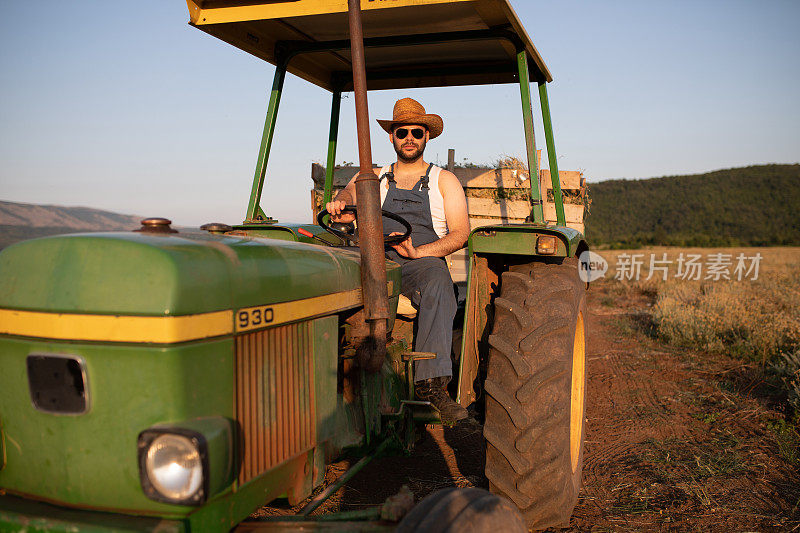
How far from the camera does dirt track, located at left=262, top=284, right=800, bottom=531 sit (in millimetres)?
3178

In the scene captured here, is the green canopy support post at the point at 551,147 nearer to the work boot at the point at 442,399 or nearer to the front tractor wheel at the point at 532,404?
the front tractor wheel at the point at 532,404

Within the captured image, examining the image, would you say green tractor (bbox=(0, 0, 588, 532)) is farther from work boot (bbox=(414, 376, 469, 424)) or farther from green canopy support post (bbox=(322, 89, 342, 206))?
green canopy support post (bbox=(322, 89, 342, 206))

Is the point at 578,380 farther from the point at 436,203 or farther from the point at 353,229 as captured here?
the point at 353,229

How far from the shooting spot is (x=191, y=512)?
1.64 m

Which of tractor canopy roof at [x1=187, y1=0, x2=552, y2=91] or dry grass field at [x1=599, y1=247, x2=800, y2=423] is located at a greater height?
tractor canopy roof at [x1=187, y1=0, x2=552, y2=91]

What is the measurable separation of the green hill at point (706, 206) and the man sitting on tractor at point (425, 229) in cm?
4628

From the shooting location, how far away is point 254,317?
6.28 feet

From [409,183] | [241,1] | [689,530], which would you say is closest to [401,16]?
[241,1]

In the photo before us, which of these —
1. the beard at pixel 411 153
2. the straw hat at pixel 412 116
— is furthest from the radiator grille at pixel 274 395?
the straw hat at pixel 412 116

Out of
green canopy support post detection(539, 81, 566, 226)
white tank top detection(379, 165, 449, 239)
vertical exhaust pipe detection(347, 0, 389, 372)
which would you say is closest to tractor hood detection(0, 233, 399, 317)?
vertical exhaust pipe detection(347, 0, 389, 372)

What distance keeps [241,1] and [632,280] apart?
15.8 metres

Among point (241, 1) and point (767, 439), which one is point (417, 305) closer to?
point (241, 1)

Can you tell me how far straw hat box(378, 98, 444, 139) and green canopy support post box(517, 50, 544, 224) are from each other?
2.28 feet

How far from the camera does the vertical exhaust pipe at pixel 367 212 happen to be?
7.86ft
